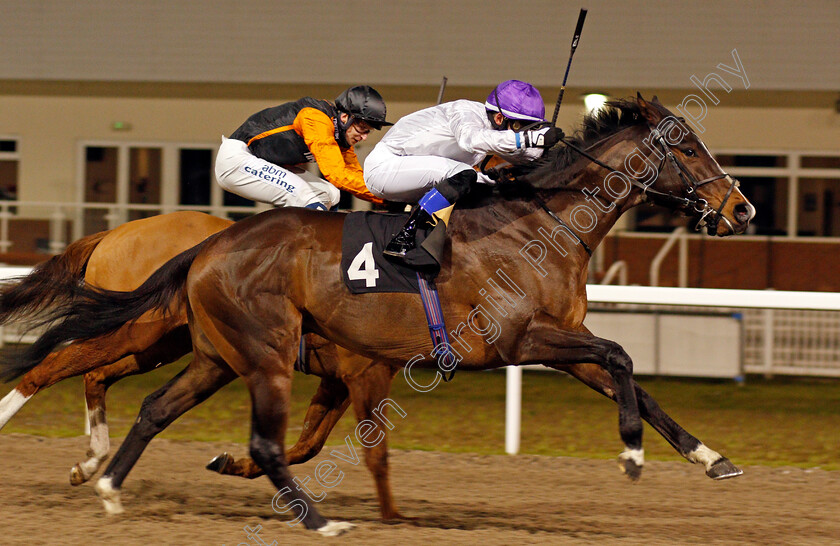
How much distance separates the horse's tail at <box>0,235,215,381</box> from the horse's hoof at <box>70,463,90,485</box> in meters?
0.51

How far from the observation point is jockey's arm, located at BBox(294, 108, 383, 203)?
462 cm

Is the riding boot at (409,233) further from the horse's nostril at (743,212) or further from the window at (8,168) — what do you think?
the window at (8,168)

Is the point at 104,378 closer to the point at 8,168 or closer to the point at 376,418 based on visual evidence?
the point at 376,418

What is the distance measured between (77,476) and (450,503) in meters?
1.72

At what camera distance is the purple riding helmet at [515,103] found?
419cm

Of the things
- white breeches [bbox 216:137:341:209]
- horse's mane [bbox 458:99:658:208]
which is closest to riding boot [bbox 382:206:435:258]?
horse's mane [bbox 458:99:658:208]

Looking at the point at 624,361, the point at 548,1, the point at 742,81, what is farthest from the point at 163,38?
the point at 624,361

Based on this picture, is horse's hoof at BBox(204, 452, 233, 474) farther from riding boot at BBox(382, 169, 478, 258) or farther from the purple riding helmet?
the purple riding helmet

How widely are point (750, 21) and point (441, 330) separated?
819 centimetres

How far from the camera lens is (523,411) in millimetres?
7863

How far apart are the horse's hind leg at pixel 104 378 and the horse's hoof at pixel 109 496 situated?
0.56 m

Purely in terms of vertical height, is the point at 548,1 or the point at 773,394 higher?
the point at 548,1

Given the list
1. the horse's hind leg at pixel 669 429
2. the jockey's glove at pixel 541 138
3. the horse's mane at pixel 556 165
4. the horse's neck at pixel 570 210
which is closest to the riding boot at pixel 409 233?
the horse's neck at pixel 570 210

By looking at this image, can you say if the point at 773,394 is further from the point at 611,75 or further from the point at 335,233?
the point at 335,233
